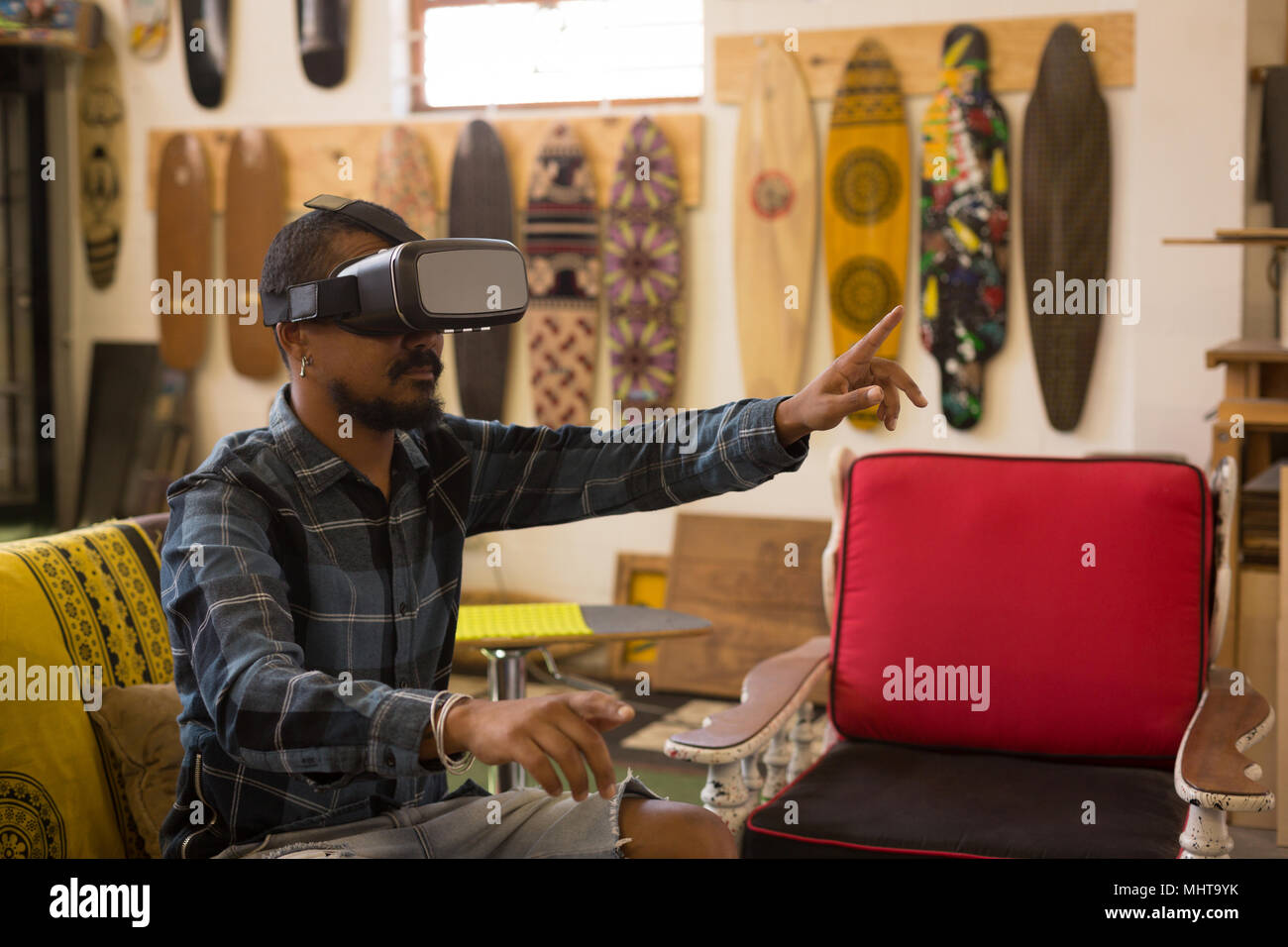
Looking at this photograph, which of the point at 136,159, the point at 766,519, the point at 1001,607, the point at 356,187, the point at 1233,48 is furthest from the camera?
the point at 136,159

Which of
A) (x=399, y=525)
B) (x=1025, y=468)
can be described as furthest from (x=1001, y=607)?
(x=399, y=525)

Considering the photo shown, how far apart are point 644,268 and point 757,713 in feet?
8.26

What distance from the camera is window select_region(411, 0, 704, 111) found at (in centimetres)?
437

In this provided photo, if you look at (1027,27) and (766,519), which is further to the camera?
(766,519)

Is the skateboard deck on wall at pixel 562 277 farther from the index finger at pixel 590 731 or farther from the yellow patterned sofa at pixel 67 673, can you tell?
the index finger at pixel 590 731

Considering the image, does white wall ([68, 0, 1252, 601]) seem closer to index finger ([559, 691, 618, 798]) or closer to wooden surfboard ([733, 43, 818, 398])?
wooden surfboard ([733, 43, 818, 398])

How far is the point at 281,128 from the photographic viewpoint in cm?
471

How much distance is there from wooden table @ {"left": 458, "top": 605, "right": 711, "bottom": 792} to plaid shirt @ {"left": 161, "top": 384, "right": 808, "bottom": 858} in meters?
0.59

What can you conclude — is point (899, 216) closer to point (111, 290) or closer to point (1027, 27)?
point (1027, 27)

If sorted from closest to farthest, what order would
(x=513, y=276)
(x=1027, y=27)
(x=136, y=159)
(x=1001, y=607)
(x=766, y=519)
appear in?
(x=513, y=276)
(x=1001, y=607)
(x=1027, y=27)
(x=766, y=519)
(x=136, y=159)

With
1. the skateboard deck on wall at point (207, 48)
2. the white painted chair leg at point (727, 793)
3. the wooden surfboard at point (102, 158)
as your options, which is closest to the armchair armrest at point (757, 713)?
the white painted chair leg at point (727, 793)

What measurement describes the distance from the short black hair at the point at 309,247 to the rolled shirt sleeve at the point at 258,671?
10.1 inches

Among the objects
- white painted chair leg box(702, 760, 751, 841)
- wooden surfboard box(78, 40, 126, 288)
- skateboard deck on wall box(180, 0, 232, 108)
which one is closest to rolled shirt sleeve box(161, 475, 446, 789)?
white painted chair leg box(702, 760, 751, 841)

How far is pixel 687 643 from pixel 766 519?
1.55ft
